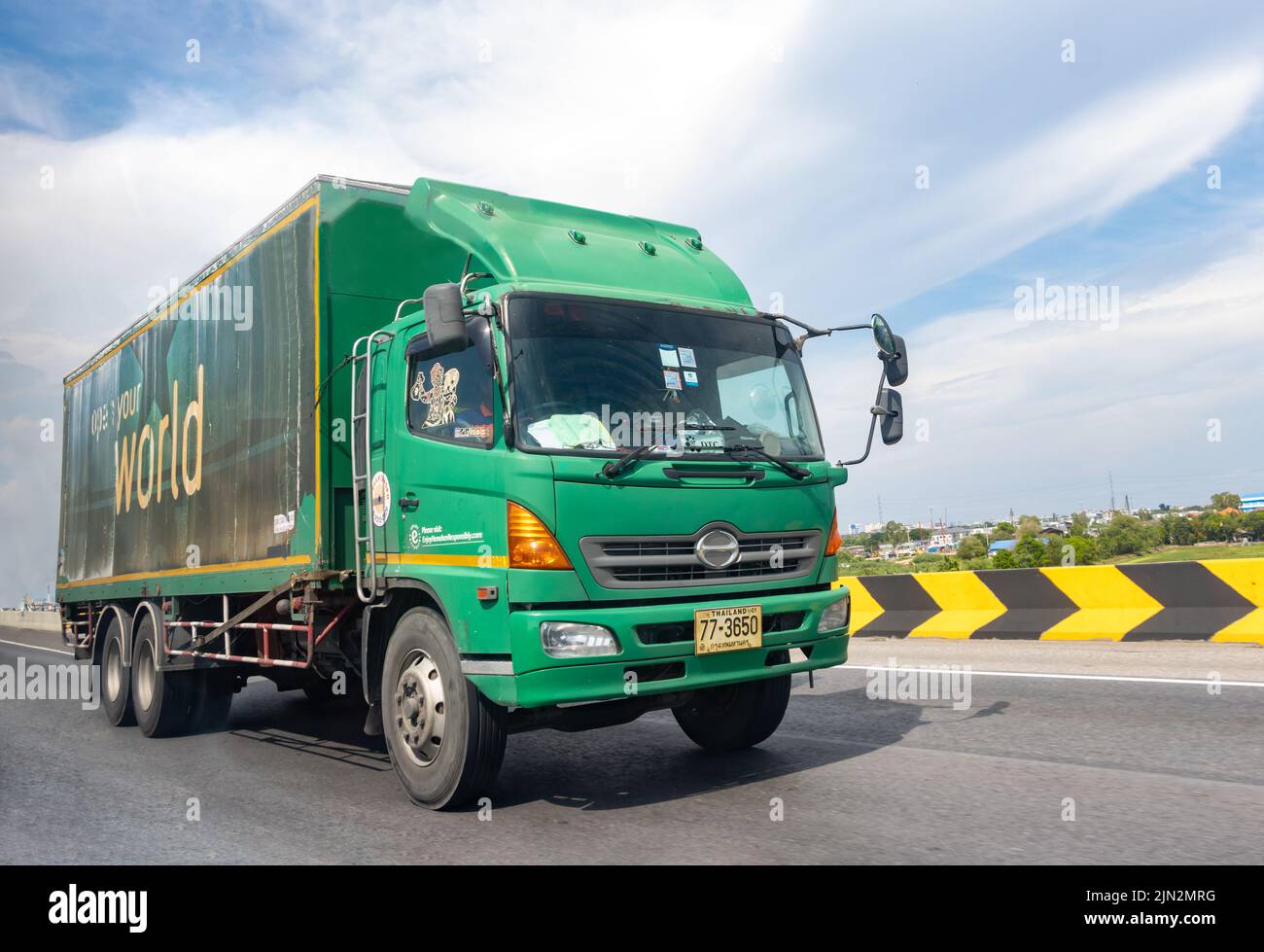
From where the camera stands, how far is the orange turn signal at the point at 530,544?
4816 millimetres

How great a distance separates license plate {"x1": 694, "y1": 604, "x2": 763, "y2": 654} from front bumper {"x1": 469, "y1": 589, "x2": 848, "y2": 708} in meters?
0.03

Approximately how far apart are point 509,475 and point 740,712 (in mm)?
2467

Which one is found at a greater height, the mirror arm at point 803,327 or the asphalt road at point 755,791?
the mirror arm at point 803,327

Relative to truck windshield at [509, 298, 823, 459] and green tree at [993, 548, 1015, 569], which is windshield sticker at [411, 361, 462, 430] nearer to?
truck windshield at [509, 298, 823, 459]

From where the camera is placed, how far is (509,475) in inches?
192

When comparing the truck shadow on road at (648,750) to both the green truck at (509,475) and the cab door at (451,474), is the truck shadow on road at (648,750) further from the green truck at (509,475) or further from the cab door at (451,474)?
the cab door at (451,474)

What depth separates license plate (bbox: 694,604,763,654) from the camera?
16.9ft

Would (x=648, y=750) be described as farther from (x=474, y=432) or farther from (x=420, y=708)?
(x=474, y=432)

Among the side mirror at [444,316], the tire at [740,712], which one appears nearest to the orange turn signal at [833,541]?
the tire at [740,712]

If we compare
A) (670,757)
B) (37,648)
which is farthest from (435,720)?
(37,648)

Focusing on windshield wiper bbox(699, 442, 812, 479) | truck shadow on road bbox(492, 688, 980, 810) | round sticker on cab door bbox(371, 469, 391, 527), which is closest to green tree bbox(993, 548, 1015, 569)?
truck shadow on road bbox(492, 688, 980, 810)

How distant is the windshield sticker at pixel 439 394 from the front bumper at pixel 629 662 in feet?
3.95

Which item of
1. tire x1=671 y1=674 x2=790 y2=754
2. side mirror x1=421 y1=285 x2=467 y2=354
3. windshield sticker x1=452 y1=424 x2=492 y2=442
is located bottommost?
tire x1=671 y1=674 x2=790 y2=754
